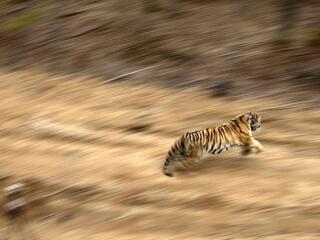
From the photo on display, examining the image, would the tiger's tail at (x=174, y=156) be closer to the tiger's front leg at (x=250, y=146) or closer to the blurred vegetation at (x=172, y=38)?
the tiger's front leg at (x=250, y=146)

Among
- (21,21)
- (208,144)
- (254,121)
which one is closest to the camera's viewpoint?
(208,144)

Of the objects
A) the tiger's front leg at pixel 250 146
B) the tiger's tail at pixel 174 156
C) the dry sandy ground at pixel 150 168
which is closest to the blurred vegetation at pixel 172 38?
the dry sandy ground at pixel 150 168

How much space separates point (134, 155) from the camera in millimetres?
9648

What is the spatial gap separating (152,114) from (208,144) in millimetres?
2038

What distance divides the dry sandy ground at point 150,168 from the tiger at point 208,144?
149 millimetres

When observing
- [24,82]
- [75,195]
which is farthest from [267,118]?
[24,82]

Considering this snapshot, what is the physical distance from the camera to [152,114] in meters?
10.7

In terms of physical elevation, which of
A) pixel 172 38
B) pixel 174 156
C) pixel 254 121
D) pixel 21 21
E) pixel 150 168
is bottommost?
pixel 150 168

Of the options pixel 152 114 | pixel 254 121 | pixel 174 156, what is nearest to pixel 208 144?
pixel 174 156

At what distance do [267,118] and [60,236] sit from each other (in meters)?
3.39

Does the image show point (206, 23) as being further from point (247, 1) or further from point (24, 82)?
point (24, 82)

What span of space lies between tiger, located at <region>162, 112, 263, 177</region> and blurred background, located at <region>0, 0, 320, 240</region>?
0.17 meters

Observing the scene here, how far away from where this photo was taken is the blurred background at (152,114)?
8297 mm

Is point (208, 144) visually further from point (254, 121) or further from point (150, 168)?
point (150, 168)
